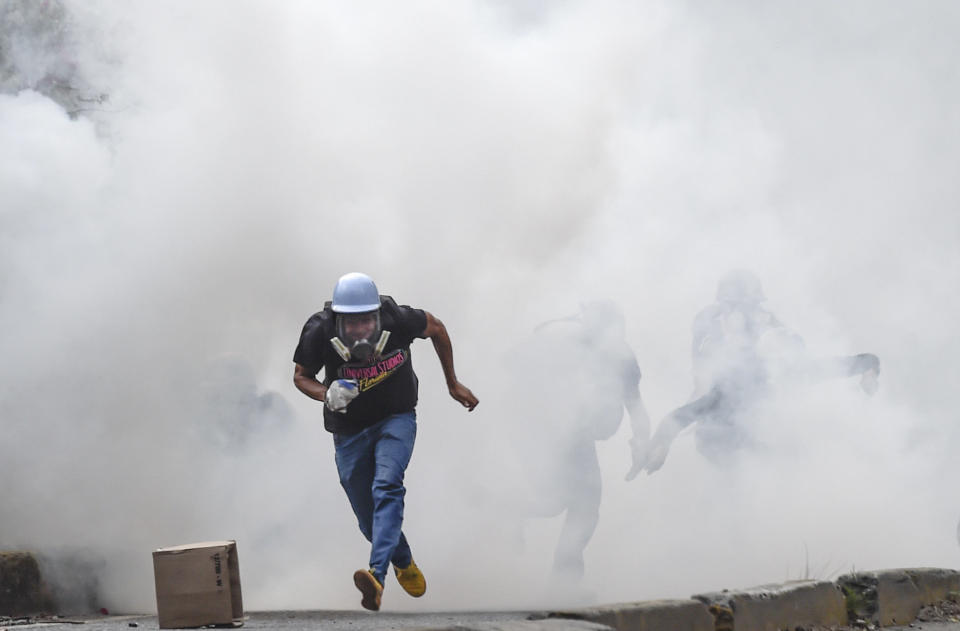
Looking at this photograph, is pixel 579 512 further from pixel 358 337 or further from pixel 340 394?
pixel 340 394

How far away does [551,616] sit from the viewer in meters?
3.62

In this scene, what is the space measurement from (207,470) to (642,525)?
9.12ft

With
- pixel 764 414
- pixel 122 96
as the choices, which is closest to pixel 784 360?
pixel 764 414

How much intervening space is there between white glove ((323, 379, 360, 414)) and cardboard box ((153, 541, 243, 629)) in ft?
2.20

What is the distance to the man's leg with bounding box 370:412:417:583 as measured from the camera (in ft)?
14.7

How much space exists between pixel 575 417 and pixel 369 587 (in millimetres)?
3493

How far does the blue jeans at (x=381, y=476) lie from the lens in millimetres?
→ 4547

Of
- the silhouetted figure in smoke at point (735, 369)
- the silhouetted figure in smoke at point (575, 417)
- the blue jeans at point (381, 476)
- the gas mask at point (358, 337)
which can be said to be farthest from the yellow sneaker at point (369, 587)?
the silhouetted figure in smoke at point (735, 369)

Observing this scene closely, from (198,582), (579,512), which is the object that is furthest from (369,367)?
(579,512)

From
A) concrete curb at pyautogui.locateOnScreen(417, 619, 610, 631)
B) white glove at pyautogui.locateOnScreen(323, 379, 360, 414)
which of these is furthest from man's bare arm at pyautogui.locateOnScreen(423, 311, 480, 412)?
concrete curb at pyautogui.locateOnScreen(417, 619, 610, 631)

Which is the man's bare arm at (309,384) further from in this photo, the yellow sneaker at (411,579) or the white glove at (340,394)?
the yellow sneaker at (411,579)

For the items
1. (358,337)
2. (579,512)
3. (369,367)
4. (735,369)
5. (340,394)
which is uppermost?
(735,369)

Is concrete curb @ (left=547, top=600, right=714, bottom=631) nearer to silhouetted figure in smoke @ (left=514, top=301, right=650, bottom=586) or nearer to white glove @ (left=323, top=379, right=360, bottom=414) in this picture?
white glove @ (left=323, top=379, right=360, bottom=414)

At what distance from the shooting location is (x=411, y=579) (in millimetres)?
5102
